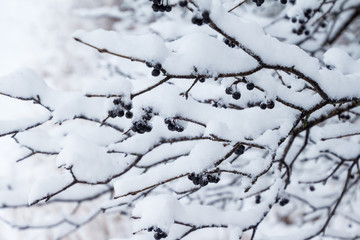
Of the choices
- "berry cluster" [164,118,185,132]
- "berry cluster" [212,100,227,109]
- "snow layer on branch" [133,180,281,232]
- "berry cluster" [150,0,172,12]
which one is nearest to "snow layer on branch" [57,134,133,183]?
"snow layer on branch" [133,180,281,232]

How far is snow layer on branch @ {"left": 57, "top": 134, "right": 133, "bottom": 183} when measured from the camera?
1458mm

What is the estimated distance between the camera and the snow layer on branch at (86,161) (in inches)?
57.4

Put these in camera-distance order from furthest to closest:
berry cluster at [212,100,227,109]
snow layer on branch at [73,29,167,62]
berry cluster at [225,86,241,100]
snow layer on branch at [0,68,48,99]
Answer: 1. berry cluster at [212,100,227,109]
2. snow layer on branch at [0,68,48,99]
3. berry cluster at [225,86,241,100]
4. snow layer on branch at [73,29,167,62]

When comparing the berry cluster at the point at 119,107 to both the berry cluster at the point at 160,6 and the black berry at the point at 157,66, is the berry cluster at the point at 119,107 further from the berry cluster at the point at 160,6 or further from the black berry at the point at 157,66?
the berry cluster at the point at 160,6

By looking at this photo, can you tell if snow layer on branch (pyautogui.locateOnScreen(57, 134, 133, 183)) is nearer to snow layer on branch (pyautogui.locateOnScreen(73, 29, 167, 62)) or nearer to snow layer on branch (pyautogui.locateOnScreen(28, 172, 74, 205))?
snow layer on branch (pyautogui.locateOnScreen(28, 172, 74, 205))

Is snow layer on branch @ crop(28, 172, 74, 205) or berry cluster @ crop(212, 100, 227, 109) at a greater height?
berry cluster @ crop(212, 100, 227, 109)

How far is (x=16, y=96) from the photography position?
1497mm

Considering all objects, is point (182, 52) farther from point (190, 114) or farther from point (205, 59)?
point (190, 114)

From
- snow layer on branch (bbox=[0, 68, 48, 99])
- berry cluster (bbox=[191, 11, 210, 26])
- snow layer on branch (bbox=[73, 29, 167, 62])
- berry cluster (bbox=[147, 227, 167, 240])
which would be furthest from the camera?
snow layer on branch (bbox=[0, 68, 48, 99])

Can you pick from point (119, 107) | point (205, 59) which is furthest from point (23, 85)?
point (205, 59)

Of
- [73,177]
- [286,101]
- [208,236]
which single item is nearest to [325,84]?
[286,101]

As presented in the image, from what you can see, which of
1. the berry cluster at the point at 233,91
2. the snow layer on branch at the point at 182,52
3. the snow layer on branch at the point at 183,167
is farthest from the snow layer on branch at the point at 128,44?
the snow layer on branch at the point at 183,167

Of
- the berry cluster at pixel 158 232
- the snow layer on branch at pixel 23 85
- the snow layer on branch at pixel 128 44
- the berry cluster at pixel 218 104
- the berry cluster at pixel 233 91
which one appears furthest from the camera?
the berry cluster at pixel 218 104

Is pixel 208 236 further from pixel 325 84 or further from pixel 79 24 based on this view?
pixel 79 24
